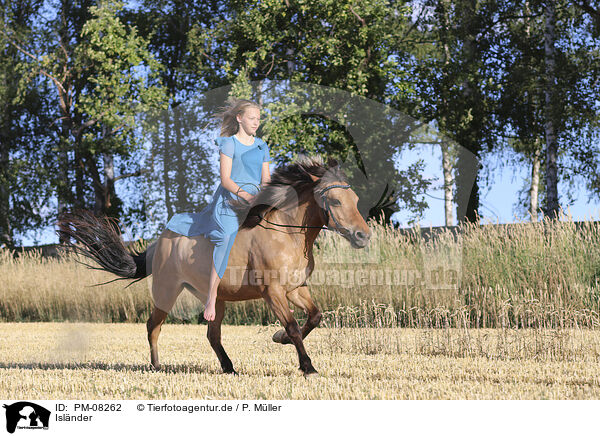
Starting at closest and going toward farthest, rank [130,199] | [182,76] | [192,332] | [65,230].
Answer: [65,230], [192,332], [182,76], [130,199]

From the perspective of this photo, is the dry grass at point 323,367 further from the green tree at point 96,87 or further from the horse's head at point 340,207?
the green tree at point 96,87

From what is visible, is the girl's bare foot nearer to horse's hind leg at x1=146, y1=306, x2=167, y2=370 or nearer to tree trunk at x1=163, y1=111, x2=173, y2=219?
horse's hind leg at x1=146, y1=306, x2=167, y2=370

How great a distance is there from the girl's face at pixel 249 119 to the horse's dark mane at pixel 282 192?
1.57ft

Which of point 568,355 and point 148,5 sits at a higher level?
point 148,5

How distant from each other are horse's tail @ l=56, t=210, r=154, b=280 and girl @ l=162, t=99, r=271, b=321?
148cm

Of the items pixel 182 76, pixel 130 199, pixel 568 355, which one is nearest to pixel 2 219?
pixel 130 199

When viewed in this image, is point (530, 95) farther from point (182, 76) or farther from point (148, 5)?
point (148, 5)

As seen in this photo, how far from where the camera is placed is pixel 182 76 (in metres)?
24.1

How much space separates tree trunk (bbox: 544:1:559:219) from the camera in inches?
697

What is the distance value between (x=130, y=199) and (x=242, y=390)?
74.3 ft

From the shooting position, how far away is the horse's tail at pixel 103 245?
6832mm

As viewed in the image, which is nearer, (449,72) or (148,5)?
(449,72)

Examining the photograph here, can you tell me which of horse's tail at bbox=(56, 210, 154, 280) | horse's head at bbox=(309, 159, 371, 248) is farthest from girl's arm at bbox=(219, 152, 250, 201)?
horse's tail at bbox=(56, 210, 154, 280)
